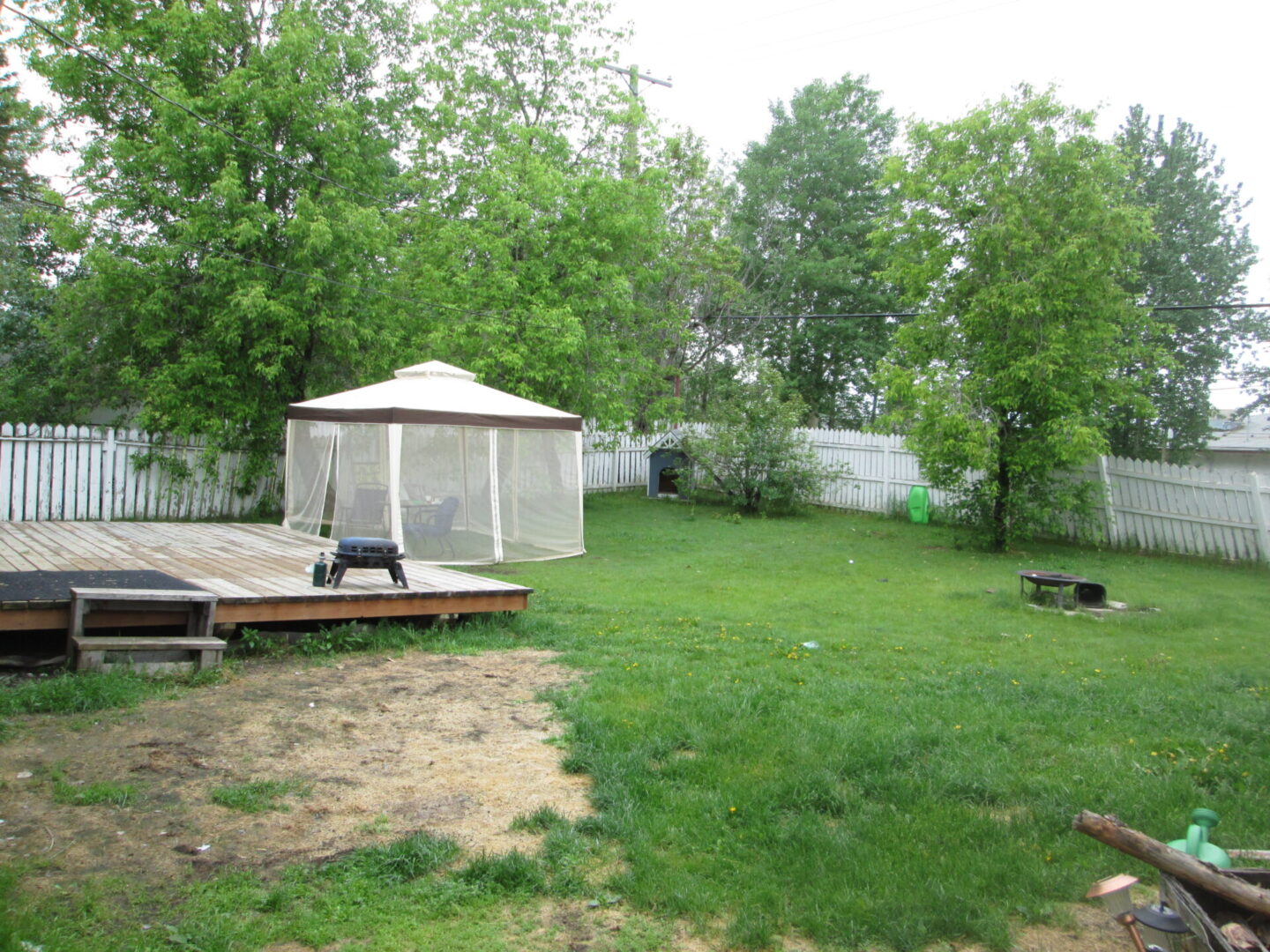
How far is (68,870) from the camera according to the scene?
302cm

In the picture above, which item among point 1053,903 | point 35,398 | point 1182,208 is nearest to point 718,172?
point 1182,208

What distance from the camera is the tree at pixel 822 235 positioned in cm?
2648

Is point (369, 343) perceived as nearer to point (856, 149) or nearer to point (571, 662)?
point (571, 662)

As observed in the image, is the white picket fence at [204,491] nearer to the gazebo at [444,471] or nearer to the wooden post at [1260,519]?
the wooden post at [1260,519]

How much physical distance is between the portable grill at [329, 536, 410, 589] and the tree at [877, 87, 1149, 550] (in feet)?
26.5

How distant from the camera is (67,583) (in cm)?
591

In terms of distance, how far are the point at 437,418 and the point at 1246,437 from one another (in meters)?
21.8

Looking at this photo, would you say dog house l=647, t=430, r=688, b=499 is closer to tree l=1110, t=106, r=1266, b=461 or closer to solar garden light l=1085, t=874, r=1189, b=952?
tree l=1110, t=106, r=1266, b=461

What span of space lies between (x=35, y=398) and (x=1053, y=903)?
1684 cm

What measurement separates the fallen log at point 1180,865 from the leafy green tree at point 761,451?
47.6 feet

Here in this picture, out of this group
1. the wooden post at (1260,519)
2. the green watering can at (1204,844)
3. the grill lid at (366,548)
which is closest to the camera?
the green watering can at (1204,844)

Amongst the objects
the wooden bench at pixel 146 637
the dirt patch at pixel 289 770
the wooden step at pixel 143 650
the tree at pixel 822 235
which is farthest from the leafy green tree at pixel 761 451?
the wooden step at pixel 143 650

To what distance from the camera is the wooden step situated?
5.34m

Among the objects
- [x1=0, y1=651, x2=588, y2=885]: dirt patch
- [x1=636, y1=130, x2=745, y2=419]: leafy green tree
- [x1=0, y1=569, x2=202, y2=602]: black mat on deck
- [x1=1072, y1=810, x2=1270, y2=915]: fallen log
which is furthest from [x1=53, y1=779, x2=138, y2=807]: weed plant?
[x1=636, y1=130, x2=745, y2=419]: leafy green tree
